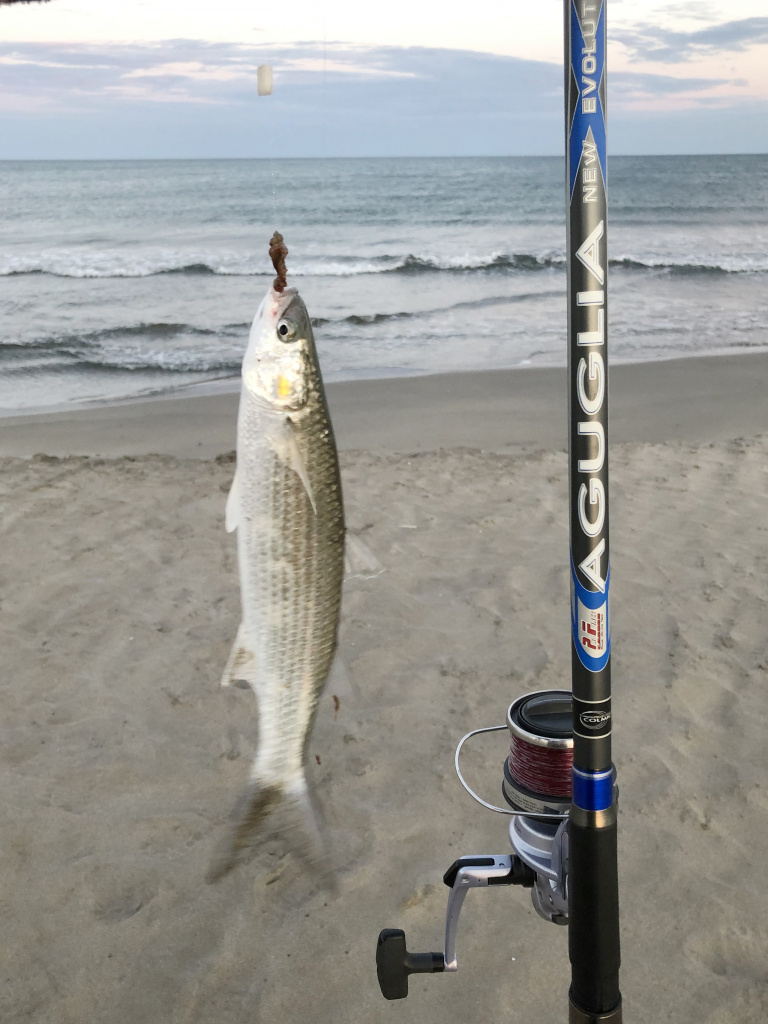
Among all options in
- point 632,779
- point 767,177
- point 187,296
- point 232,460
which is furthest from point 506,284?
point 767,177

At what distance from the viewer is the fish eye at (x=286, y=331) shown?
1.06 meters

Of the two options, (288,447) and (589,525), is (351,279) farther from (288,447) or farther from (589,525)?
(288,447)

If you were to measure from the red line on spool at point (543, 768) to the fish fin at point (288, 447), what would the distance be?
1022 millimetres

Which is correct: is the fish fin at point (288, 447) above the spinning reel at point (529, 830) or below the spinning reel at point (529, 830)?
above

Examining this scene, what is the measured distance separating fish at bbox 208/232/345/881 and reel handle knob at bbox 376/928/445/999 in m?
1.08

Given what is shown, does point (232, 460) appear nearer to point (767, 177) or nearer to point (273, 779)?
point (273, 779)

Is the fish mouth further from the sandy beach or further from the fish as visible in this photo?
the sandy beach

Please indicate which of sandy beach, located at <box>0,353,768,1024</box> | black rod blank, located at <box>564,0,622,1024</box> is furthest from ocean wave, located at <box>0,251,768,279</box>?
black rod blank, located at <box>564,0,622,1024</box>

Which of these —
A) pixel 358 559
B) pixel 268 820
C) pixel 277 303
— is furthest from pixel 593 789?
pixel 277 303

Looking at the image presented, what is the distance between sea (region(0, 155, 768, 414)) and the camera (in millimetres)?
12867

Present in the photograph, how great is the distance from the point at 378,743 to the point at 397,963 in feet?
6.07

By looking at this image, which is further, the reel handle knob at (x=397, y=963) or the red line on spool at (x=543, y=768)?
the reel handle knob at (x=397, y=963)

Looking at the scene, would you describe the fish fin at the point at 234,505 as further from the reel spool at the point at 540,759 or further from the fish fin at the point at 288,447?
the reel spool at the point at 540,759

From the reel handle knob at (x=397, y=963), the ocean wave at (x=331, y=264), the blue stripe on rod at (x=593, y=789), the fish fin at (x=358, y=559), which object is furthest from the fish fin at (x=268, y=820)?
the ocean wave at (x=331, y=264)
